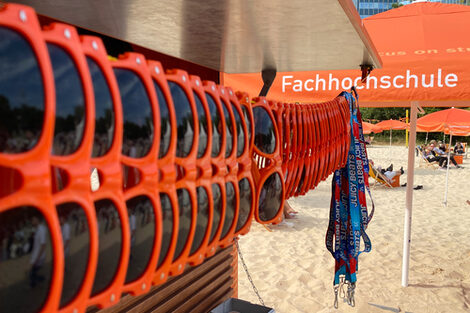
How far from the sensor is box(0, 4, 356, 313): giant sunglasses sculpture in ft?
1.16

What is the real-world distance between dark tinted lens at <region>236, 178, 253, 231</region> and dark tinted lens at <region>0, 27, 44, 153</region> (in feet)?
1.47

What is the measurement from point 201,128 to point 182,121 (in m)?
0.04

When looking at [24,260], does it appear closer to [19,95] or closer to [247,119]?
[19,95]

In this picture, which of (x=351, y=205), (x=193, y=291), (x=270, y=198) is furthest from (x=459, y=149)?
(x=270, y=198)

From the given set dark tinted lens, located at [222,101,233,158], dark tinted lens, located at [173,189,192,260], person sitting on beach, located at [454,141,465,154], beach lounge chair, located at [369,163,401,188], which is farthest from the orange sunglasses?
person sitting on beach, located at [454,141,465,154]

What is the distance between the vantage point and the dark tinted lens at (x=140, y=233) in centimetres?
50

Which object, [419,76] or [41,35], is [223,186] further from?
[419,76]

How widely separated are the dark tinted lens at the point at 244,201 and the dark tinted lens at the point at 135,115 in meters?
0.30

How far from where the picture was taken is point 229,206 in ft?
A: 2.32

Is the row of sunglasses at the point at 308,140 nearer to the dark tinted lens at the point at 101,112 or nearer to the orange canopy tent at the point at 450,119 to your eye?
the dark tinted lens at the point at 101,112

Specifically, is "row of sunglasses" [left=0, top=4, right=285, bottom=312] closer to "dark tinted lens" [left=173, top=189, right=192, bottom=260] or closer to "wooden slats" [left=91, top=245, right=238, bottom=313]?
"dark tinted lens" [left=173, top=189, right=192, bottom=260]

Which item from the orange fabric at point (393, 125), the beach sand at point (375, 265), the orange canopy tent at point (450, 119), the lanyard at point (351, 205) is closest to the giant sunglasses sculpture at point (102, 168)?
the lanyard at point (351, 205)

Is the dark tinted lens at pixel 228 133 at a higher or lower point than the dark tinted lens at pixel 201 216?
higher

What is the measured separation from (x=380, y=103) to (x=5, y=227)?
2.47 m
